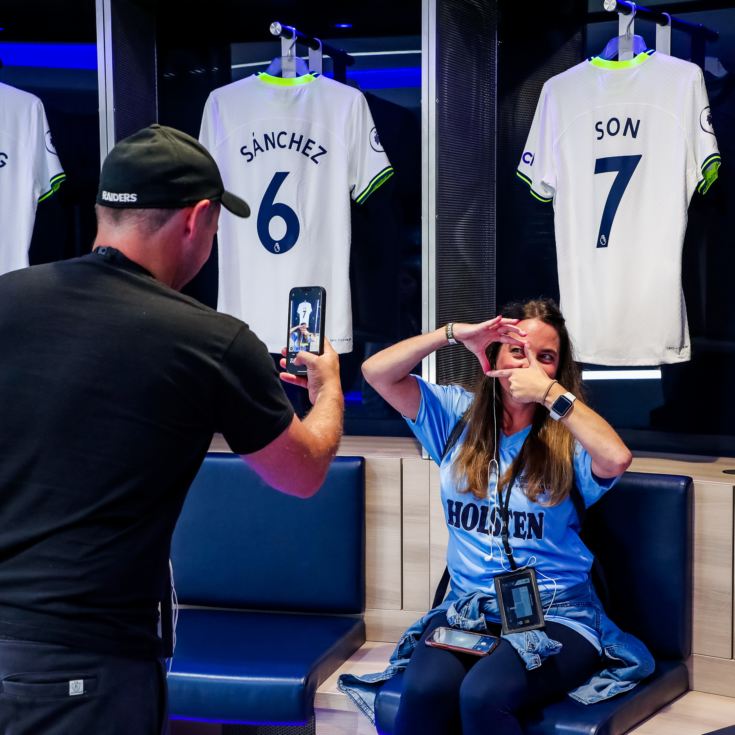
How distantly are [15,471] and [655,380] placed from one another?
7.50 feet

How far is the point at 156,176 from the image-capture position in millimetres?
1369

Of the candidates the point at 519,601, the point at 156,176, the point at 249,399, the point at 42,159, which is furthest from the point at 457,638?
the point at 42,159

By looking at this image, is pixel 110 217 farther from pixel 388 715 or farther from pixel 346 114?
pixel 346 114

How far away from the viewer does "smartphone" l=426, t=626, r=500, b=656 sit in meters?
2.12

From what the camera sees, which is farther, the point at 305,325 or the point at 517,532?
the point at 517,532

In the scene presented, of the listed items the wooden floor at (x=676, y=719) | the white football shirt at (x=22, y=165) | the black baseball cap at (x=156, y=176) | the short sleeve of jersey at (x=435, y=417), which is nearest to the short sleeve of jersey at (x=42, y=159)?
the white football shirt at (x=22, y=165)

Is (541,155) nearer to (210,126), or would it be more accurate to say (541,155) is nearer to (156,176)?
(210,126)

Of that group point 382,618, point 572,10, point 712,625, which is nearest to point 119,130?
point 572,10

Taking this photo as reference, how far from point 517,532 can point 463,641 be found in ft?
0.86

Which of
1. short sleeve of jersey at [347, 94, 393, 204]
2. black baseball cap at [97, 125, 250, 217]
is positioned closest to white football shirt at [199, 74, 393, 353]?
short sleeve of jersey at [347, 94, 393, 204]

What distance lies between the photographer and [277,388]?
1396mm

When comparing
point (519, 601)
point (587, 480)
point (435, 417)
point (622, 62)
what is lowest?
point (519, 601)

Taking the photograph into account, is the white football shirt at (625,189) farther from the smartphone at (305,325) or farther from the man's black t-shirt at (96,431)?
the man's black t-shirt at (96,431)

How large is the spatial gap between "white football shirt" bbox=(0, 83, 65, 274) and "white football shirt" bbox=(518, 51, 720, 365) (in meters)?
1.61
